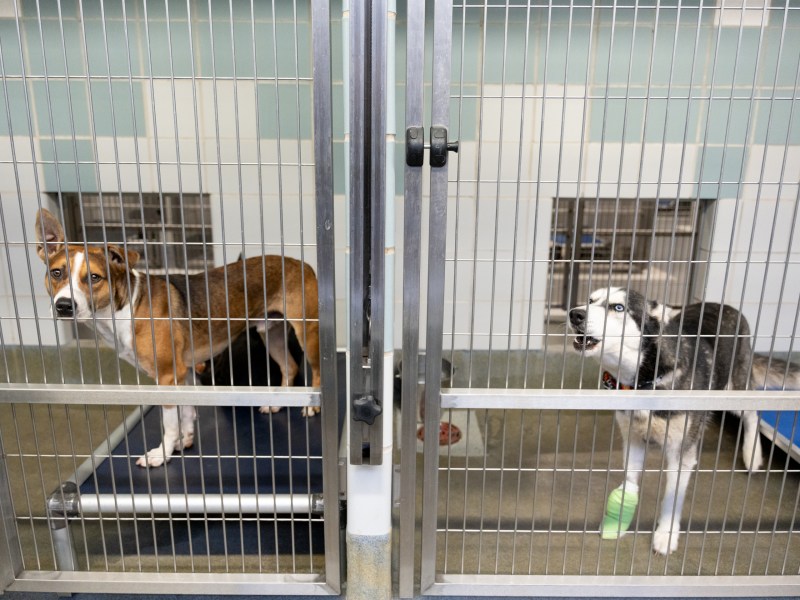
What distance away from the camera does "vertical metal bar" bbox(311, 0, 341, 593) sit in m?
1.33

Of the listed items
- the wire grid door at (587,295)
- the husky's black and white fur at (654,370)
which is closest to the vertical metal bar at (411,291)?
the wire grid door at (587,295)

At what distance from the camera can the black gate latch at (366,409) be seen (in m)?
1.51

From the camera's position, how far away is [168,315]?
230 centimetres

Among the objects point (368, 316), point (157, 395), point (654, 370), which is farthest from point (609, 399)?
point (157, 395)

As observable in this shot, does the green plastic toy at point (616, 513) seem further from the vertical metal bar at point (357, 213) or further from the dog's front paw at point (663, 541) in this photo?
the vertical metal bar at point (357, 213)

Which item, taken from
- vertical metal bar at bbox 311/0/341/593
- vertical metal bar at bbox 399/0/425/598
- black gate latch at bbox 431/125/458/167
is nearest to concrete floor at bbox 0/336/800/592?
vertical metal bar at bbox 399/0/425/598

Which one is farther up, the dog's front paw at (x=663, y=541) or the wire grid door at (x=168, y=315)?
the wire grid door at (x=168, y=315)

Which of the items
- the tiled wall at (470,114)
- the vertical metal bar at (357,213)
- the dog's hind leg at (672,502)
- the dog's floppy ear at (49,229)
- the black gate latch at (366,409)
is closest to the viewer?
the vertical metal bar at (357,213)

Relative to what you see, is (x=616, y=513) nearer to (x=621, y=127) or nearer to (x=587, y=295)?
(x=587, y=295)

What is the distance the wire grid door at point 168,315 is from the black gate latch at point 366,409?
0.30 ft

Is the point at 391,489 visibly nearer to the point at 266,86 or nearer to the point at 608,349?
the point at 608,349

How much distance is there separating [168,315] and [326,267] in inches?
43.7

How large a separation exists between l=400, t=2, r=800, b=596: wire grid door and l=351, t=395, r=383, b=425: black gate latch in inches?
4.2

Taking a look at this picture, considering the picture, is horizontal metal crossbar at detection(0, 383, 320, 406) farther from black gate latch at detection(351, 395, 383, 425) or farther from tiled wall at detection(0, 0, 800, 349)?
tiled wall at detection(0, 0, 800, 349)
